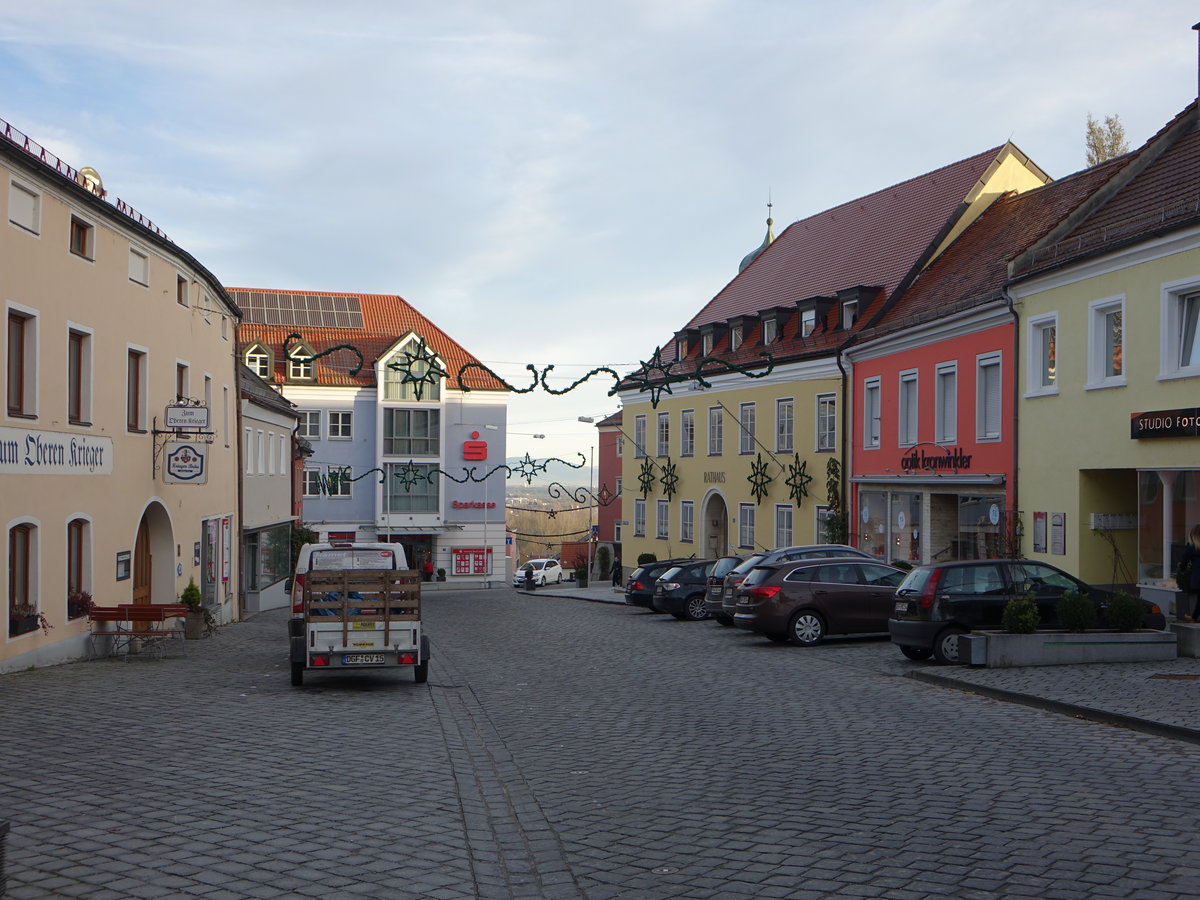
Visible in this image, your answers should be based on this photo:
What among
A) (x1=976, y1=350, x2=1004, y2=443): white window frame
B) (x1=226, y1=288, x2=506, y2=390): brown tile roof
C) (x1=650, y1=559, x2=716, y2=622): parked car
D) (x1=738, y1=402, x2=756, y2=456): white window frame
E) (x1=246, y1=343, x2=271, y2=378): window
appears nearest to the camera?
(x1=976, y1=350, x2=1004, y2=443): white window frame

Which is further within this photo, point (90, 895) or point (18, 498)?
point (18, 498)

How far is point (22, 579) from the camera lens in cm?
1791

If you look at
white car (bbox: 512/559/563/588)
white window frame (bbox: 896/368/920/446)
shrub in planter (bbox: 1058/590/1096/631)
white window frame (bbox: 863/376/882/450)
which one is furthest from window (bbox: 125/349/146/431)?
white car (bbox: 512/559/563/588)

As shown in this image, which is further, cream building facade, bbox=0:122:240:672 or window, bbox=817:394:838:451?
window, bbox=817:394:838:451

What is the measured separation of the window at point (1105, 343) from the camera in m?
22.5

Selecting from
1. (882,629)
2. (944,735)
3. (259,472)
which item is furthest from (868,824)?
(259,472)

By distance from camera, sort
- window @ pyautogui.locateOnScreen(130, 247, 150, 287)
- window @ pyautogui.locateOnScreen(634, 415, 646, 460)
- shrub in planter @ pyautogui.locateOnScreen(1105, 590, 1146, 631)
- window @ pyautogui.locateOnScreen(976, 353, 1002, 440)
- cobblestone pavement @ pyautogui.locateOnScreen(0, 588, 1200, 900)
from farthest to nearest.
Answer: window @ pyautogui.locateOnScreen(634, 415, 646, 460) → window @ pyautogui.locateOnScreen(976, 353, 1002, 440) → window @ pyautogui.locateOnScreen(130, 247, 150, 287) → shrub in planter @ pyautogui.locateOnScreen(1105, 590, 1146, 631) → cobblestone pavement @ pyautogui.locateOnScreen(0, 588, 1200, 900)

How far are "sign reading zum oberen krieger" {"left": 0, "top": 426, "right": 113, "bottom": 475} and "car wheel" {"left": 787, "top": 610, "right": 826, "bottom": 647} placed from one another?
1219 centimetres

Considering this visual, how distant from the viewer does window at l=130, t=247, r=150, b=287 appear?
891 inches

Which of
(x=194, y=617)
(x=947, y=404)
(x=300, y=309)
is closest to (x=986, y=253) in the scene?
(x=947, y=404)

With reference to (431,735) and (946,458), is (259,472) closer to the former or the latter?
(946,458)

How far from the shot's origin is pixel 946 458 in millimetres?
30109

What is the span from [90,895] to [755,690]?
10.4 meters

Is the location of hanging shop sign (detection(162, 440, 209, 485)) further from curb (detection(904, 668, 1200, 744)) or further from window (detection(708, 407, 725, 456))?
window (detection(708, 407, 725, 456))
